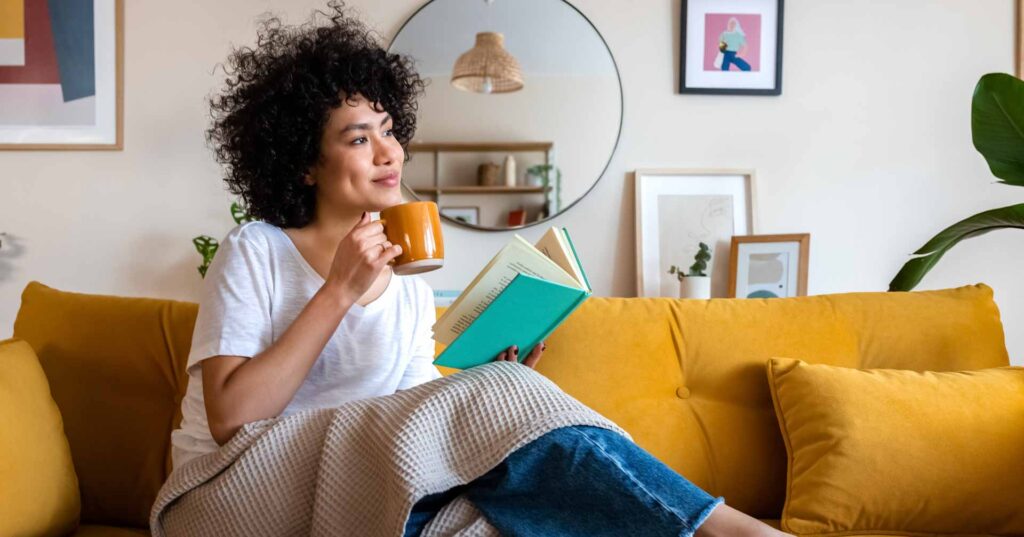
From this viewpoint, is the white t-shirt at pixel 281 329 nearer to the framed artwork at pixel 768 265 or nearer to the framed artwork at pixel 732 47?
the framed artwork at pixel 768 265

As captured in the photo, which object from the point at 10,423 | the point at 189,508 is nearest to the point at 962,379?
the point at 189,508

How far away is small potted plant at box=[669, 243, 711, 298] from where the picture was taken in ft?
7.43

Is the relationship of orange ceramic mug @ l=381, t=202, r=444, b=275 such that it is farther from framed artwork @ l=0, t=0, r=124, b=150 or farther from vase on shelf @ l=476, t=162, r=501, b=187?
framed artwork @ l=0, t=0, r=124, b=150

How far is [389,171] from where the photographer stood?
59.0 inches

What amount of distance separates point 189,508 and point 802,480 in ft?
3.36

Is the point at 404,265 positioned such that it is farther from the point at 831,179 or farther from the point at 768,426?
the point at 831,179

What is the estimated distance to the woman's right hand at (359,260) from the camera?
1306mm

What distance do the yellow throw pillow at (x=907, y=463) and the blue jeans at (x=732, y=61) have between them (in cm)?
113

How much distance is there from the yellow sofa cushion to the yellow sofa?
0.40 feet

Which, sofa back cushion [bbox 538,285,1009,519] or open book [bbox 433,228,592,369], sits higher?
open book [bbox 433,228,592,369]

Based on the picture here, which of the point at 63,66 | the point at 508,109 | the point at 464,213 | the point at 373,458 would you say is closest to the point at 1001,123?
the point at 508,109

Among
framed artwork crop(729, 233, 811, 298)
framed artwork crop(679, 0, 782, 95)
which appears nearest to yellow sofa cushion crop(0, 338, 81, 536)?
framed artwork crop(729, 233, 811, 298)

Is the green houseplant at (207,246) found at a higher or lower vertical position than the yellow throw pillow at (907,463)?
higher

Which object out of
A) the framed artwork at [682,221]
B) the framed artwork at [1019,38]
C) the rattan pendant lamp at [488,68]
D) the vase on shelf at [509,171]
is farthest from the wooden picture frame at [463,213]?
the framed artwork at [1019,38]
